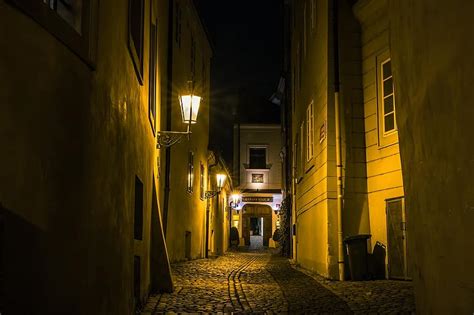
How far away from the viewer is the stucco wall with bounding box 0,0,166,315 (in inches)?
112

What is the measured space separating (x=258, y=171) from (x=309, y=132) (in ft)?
96.8

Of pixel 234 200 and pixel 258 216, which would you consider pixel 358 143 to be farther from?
pixel 258 216

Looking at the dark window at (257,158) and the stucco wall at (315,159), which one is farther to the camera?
the dark window at (257,158)

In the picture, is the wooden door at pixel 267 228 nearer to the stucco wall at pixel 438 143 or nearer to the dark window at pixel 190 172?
the dark window at pixel 190 172

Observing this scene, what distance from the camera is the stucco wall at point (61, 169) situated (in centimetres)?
284

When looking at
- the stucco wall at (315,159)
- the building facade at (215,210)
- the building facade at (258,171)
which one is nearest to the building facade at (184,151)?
the building facade at (215,210)

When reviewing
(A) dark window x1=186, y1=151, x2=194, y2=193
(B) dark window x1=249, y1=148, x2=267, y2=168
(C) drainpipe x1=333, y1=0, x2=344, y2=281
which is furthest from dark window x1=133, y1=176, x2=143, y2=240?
(B) dark window x1=249, y1=148, x2=267, y2=168

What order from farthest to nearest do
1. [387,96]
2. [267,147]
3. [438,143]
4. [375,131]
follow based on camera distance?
[267,147], [375,131], [387,96], [438,143]

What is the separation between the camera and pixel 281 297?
936cm

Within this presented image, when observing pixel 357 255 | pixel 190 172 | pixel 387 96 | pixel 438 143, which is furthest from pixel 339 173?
pixel 190 172

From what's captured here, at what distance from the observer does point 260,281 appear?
1234 cm

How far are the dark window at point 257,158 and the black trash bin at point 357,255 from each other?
33.8 meters

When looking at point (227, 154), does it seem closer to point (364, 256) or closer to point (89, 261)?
point (364, 256)

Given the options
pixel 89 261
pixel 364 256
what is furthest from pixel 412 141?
pixel 364 256
